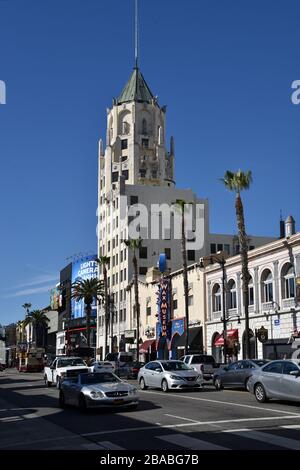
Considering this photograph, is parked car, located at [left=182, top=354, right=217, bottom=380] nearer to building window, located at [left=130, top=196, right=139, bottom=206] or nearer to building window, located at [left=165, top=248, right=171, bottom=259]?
building window, located at [left=165, top=248, right=171, bottom=259]

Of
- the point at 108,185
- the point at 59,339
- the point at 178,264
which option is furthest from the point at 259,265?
the point at 59,339

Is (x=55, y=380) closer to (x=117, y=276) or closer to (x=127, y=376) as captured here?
(x=127, y=376)

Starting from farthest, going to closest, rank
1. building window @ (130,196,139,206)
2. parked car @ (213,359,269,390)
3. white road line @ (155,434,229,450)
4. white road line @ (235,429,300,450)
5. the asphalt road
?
building window @ (130,196,139,206) → parked car @ (213,359,269,390) → the asphalt road → white road line @ (235,429,300,450) → white road line @ (155,434,229,450)

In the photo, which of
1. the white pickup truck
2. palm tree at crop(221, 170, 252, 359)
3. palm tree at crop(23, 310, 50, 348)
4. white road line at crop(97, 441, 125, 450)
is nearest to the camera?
white road line at crop(97, 441, 125, 450)

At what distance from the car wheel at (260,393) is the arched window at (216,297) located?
30.4 meters

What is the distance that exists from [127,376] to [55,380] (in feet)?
32.0

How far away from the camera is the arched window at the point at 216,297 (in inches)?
2003

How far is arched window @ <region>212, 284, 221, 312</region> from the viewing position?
5088 centimetres

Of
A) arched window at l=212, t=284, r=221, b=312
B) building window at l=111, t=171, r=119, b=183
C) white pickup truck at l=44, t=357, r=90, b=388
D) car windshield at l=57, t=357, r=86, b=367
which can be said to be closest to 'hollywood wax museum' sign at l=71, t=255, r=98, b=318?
building window at l=111, t=171, r=119, b=183

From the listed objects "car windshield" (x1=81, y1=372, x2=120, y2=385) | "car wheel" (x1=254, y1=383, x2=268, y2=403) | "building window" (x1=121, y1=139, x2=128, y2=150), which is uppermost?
"building window" (x1=121, y1=139, x2=128, y2=150)

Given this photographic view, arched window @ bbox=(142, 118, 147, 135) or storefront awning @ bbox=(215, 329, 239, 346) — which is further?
arched window @ bbox=(142, 118, 147, 135)

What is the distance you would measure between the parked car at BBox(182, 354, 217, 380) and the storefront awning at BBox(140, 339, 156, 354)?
2773 centimetres

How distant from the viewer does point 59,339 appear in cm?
12262

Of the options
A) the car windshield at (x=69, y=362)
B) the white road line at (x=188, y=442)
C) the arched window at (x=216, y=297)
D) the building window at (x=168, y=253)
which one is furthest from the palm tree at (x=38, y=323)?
the white road line at (x=188, y=442)
